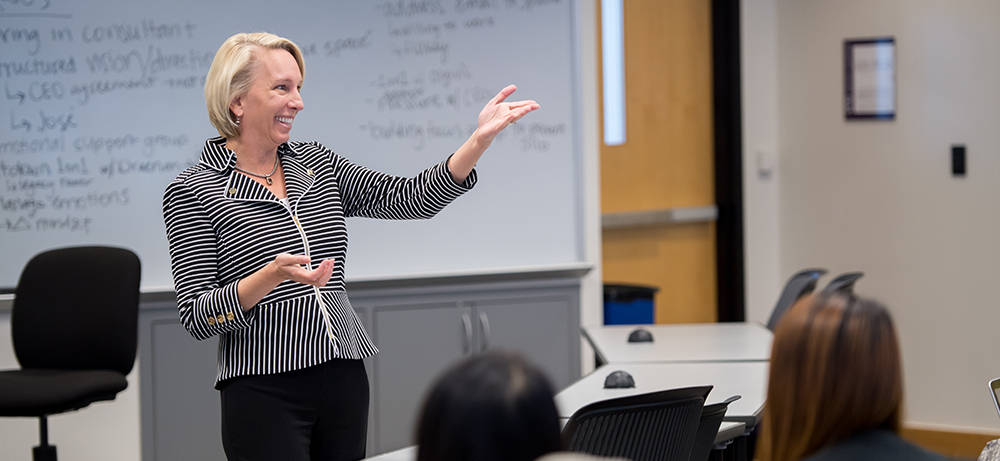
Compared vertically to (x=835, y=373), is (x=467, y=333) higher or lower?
lower

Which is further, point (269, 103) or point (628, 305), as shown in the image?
point (628, 305)

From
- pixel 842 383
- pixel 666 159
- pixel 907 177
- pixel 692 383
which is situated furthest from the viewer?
pixel 666 159

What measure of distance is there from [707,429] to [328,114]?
8.10ft

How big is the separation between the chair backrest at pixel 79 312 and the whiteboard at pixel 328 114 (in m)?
0.40

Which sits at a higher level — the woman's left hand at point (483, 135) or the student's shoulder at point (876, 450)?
the woman's left hand at point (483, 135)

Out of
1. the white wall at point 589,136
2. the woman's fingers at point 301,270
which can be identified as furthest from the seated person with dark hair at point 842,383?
the white wall at point 589,136

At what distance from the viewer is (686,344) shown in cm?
325

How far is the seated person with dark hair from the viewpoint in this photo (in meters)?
0.98

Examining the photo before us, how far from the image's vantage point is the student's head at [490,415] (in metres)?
0.77

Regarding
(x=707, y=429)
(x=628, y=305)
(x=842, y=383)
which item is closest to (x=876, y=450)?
(x=842, y=383)

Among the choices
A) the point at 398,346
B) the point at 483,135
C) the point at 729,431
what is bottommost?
the point at 398,346

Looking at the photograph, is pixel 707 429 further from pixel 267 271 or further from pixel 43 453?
pixel 43 453

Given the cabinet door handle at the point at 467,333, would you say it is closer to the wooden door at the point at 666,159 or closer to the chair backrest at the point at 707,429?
the wooden door at the point at 666,159

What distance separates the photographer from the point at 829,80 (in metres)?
4.84
